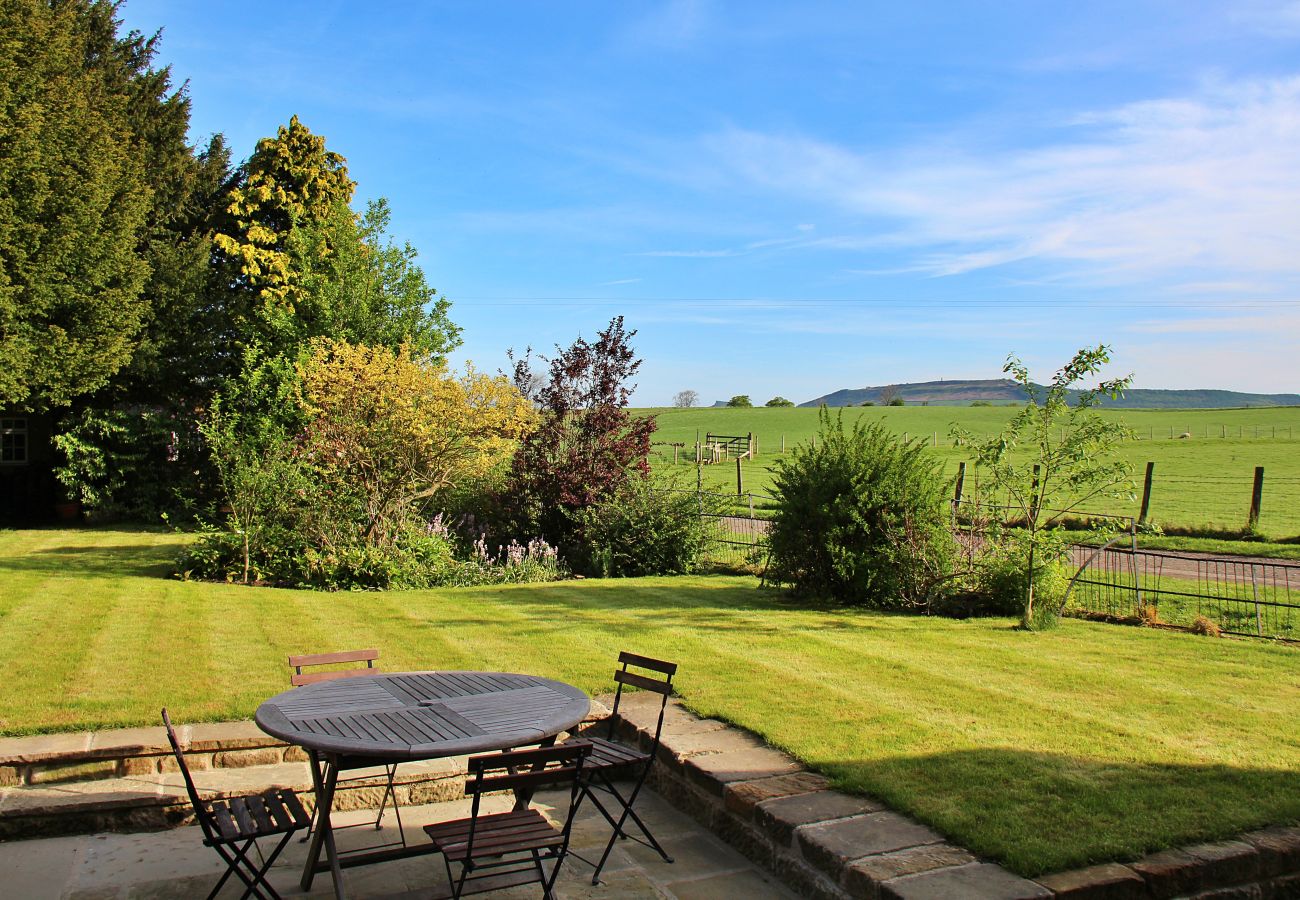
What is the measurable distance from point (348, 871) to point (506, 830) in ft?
3.51

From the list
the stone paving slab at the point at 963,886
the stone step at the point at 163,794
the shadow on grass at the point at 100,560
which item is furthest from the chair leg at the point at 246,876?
the shadow on grass at the point at 100,560

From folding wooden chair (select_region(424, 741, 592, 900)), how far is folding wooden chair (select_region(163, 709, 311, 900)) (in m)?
0.61

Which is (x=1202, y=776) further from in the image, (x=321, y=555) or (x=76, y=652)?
(x=321, y=555)

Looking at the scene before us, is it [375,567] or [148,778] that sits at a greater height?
[375,567]

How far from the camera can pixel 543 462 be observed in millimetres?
14820

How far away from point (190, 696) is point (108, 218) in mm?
15365

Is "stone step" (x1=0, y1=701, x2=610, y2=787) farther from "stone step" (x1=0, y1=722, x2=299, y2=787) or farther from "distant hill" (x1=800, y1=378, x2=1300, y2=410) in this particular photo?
"distant hill" (x1=800, y1=378, x2=1300, y2=410)

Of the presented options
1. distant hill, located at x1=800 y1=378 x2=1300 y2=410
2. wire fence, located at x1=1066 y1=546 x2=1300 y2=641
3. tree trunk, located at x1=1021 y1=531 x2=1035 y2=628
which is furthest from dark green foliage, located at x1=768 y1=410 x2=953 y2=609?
distant hill, located at x1=800 y1=378 x2=1300 y2=410

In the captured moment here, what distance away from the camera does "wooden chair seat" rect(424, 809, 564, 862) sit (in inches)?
141

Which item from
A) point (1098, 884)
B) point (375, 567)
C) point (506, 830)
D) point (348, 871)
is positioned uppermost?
point (375, 567)

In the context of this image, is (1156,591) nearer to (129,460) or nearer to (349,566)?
(349,566)

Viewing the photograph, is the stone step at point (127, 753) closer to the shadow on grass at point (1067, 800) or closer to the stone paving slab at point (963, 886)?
the shadow on grass at point (1067, 800)

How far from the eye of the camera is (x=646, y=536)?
13.9 meters

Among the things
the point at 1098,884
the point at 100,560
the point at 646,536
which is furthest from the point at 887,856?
the point at 100,560
